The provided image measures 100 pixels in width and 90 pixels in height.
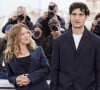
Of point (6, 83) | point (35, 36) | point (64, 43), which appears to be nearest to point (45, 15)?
point (35, 36)

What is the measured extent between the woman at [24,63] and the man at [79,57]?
0.40 m

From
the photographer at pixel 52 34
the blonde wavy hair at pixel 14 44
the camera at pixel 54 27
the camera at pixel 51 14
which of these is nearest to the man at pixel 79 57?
the blonde wavy hair at pixel 14 44

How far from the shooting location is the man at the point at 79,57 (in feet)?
9.95

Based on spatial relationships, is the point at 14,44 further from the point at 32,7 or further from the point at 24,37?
the point at 32,7

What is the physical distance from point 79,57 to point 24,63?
631 millimetres

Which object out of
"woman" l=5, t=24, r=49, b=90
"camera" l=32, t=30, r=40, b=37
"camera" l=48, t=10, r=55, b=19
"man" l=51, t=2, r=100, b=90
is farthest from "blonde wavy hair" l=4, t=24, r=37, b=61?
"camera" l=48, t=10, r=55, b=19

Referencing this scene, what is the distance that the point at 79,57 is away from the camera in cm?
304

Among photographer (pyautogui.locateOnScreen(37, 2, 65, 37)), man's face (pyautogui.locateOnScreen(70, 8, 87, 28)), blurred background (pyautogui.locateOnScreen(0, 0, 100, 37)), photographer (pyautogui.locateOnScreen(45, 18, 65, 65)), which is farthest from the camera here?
blurred background (pyautogui.locateOnScreen(0, 0, 100, 37))

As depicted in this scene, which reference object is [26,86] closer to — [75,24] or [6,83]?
[6,83]

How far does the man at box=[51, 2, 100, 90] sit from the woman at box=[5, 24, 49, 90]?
1.30ft

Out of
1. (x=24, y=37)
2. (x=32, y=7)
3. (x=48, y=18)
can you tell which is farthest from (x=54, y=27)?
(x=32, y=7)

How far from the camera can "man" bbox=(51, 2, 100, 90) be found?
9.95 feet

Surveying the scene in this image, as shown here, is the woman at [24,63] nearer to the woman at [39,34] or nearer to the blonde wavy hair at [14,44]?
the blonde wavy hair at [14,44]

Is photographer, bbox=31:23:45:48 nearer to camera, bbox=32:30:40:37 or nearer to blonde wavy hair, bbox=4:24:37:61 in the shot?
camera, bbox=32:30:40:37
